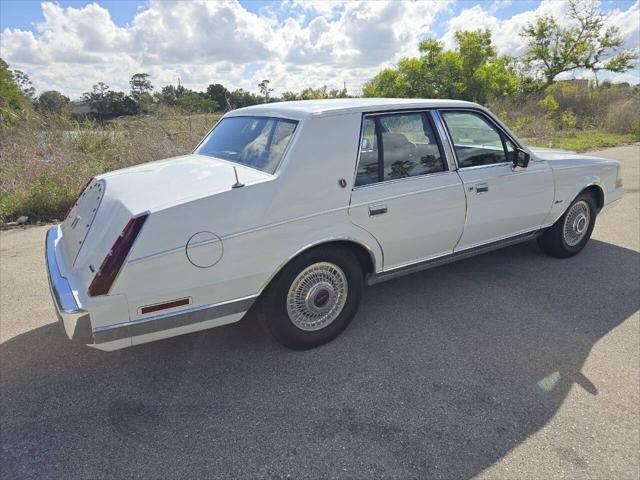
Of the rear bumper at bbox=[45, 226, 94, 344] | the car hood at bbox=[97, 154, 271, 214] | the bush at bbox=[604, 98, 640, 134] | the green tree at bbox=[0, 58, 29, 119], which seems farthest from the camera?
the bush at bbox=[604, 98, 640, 134]

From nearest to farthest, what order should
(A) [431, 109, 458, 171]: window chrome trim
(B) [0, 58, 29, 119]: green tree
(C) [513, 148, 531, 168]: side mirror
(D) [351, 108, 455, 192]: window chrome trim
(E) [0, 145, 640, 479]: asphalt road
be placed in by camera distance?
(E) [0, 145, 640, 479]: asphalt road
(D) [351, 108, 455, 192]: window chrome trim
(A) [431, 109, 458, 171]: window chrome trim
(C) [513, 148, 531, 168]: side mirror
(B) [0, 58, 29, 119]: green tree

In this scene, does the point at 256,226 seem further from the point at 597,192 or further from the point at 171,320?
the point at 597,192

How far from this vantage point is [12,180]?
7.73 m

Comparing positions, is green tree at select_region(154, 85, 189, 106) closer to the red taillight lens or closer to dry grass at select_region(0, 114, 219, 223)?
dry grass at select_region(0, 114, 219, 223)

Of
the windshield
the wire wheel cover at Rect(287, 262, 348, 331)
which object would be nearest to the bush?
the windshield

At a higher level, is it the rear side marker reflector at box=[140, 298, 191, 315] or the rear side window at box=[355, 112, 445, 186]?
the rear side window at box=[355, 112, 445, 186]

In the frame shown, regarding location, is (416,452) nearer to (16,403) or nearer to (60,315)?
(60,315)

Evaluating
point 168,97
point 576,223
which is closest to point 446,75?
point 168,97

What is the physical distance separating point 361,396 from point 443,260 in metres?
1.54

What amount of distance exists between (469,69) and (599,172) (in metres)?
22.2

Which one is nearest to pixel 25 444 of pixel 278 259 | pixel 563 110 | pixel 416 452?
pixel 278 259

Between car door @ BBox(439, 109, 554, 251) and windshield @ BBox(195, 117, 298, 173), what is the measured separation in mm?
1460

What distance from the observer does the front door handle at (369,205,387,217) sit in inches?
122

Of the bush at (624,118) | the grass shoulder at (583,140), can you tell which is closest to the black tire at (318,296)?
the grass shoulder at (583,140)
